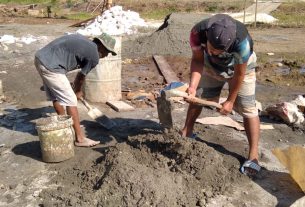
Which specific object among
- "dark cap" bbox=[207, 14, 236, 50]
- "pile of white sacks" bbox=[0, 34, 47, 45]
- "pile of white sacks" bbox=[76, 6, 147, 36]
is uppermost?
"dark cap" bbox=[207, 14, 236, 50]

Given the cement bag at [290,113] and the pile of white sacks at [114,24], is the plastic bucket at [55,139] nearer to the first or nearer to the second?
the cement bag at [290,113]

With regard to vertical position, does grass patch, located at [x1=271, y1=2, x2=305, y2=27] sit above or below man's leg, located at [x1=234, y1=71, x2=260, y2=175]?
above

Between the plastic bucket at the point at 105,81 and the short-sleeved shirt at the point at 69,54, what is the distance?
1.99 m

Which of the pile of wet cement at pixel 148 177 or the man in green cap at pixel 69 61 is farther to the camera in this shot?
the man in green cap at pixel 69 61

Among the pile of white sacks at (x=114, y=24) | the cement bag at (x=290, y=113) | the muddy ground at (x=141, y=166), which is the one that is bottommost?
the muddy ground at (x=141, y=166)

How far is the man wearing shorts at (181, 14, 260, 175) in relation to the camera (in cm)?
400

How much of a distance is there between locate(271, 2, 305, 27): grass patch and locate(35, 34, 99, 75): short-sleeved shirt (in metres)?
15.2

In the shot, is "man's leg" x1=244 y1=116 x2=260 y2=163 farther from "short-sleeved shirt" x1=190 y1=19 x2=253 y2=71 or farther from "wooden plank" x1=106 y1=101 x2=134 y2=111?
"wooden plank" x1=106 y1=101 x2=134 y2=111

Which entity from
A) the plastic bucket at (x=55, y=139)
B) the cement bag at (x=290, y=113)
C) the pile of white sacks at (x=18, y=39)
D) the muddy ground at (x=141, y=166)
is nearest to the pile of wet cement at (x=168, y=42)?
the pile of white sacks at (x=18, y=39)

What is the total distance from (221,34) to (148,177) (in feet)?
5.25

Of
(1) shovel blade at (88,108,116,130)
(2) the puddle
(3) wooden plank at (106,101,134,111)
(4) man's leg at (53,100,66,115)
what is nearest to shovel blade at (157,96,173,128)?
(1) shovel blade at (88,108,116,130)

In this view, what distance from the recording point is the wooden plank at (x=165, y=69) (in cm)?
908

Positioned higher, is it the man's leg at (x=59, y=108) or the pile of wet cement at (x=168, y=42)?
the pile of wet cement at (x=168, y=42)

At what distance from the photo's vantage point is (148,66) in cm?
1070
